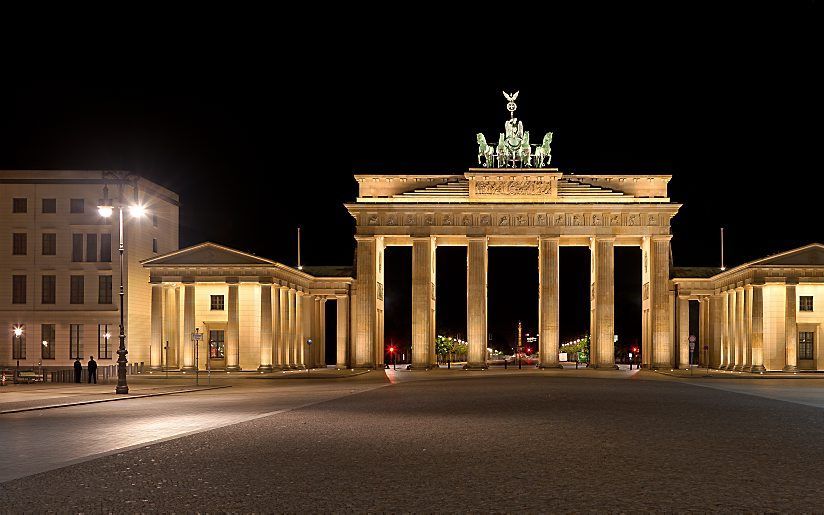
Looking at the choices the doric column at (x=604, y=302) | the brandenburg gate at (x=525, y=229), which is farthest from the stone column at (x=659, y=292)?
the doric column at (x=604, y=302)

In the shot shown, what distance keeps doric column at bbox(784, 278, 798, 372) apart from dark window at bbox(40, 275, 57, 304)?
191 ft

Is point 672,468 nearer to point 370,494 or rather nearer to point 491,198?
point 370,494

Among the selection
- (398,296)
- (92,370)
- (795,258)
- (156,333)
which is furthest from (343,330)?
(398,296)

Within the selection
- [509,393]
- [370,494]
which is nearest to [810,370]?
[509,393]

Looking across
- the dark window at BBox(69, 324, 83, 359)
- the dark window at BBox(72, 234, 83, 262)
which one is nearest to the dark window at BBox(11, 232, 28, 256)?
the dark window at BBox(72, 234, 83, 262)

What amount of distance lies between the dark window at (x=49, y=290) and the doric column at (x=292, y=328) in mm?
19290

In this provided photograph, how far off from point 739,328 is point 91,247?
53.6m

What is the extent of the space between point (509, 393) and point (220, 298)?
138 ft

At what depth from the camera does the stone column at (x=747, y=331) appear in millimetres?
71375

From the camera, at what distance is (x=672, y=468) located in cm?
1520

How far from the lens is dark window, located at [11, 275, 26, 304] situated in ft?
251

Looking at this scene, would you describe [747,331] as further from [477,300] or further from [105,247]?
[105,247]

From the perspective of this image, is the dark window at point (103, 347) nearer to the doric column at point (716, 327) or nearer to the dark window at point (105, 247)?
the dark window at point (105, 247)

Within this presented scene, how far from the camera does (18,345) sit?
2992 inches
